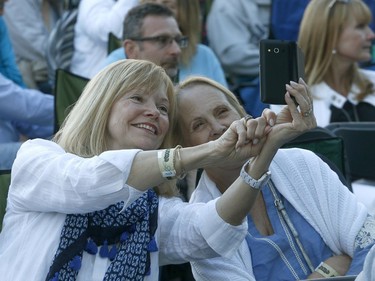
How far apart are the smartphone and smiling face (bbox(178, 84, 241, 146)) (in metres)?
0.59

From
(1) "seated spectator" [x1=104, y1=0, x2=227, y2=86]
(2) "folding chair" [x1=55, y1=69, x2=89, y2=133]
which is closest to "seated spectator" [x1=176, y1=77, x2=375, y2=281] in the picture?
(2) "folding chair" [x1=55, y1=69, x2=89, y2=133]

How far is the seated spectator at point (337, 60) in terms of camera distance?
6.37 metres

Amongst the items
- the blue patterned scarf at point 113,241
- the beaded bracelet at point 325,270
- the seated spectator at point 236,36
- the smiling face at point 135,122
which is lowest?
the seated spectator at point 236,36

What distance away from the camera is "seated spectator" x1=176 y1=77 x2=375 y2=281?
383 centimetres

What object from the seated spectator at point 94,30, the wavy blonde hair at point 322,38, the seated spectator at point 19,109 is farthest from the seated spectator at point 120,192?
the seated spectator at point 94,30

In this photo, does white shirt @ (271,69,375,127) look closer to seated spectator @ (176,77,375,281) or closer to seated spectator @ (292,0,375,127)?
seated spectator @ (292,0,375,127)

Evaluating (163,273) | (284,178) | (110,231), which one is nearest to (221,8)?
(163,273)

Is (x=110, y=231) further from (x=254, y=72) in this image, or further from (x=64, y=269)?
(x=254, y=72)

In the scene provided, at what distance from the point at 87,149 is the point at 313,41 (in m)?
3.16

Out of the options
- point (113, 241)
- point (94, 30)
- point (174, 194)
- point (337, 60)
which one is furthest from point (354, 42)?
point (113, 241)

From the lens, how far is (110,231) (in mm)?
3541

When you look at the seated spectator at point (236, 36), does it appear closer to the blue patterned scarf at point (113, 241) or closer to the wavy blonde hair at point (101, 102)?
the wavy blonde hair at point (101, 102)

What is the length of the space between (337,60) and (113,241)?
3.37 metres

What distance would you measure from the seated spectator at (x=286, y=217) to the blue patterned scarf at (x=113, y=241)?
33 cm
